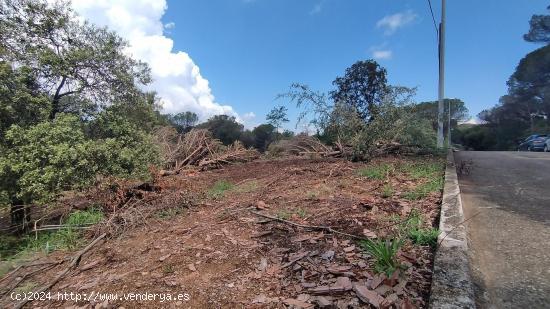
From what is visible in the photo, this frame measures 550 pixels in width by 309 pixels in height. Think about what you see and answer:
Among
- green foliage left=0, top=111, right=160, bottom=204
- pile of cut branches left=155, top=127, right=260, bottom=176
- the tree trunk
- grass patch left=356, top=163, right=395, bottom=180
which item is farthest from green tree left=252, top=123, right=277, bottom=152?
grass patch left=356, top=163, right=395, bottom=180

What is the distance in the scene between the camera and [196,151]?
11.9 metres

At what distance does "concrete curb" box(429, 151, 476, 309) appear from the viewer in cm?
193

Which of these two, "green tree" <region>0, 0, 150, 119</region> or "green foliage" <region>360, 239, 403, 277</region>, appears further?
"green tree" <region>0, 0, 150, 119</region>

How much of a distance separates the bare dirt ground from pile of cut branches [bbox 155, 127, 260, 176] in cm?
646

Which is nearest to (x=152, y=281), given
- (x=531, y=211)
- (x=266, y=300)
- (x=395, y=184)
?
(x=266, y=300)

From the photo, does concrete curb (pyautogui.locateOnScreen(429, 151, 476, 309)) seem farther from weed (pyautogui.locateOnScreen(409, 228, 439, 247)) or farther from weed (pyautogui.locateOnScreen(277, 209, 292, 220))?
weed (pyautogui.locateOnScreen(277, 209, 292, 220))

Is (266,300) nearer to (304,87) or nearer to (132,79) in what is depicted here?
(304,87)

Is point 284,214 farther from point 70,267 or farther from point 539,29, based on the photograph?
point 539,29

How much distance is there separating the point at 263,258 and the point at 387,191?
242 cm

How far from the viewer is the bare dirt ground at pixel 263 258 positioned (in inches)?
86.4

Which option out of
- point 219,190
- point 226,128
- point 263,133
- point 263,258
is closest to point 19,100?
point 219,190

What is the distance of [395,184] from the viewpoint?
511 cm

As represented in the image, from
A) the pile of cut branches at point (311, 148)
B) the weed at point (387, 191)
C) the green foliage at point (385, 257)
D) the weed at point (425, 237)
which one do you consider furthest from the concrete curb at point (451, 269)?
the pile of cut branches at point (311, 148)

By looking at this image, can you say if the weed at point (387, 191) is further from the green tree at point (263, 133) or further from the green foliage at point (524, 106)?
the green foliage at point (524, 106)
